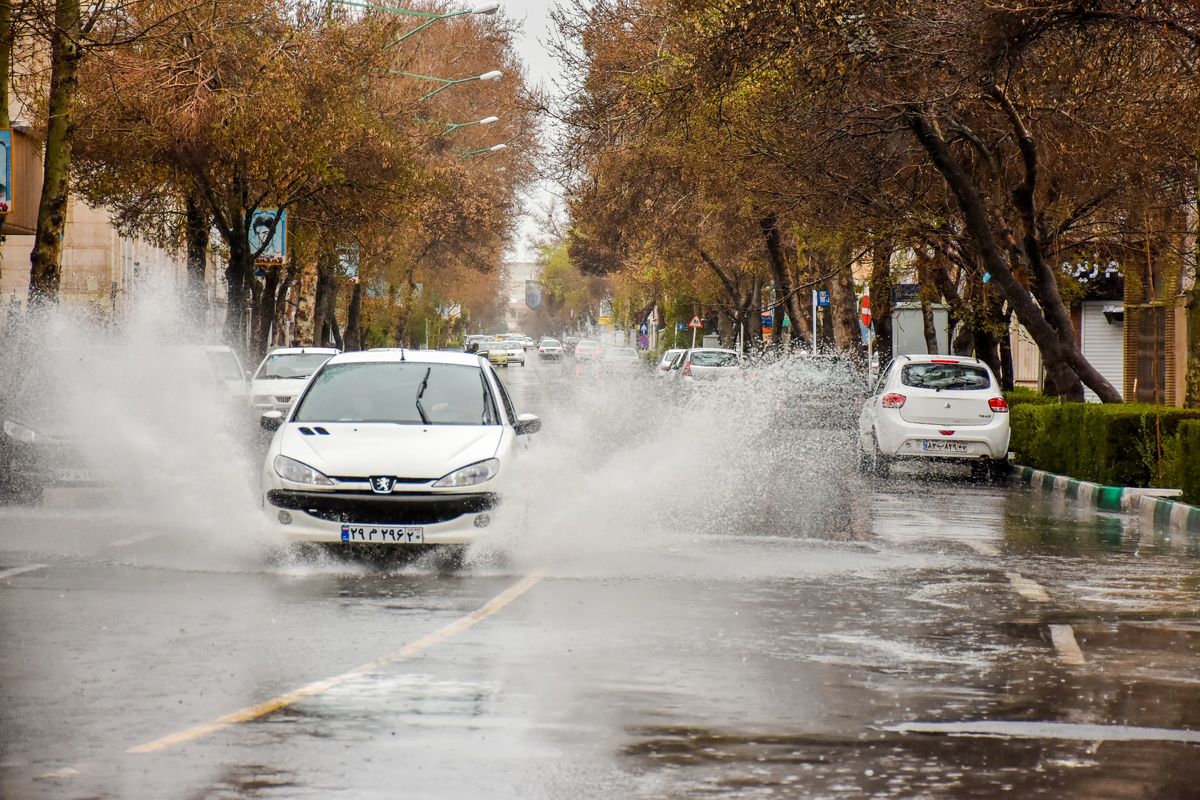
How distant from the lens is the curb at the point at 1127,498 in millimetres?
18395

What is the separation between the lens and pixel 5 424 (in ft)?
62.2

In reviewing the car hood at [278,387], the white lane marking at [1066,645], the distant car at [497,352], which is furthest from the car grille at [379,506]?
the distant car at [497,352]

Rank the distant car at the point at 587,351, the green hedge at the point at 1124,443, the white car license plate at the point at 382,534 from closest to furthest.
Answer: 1. the white car license plate at the point at 382,534
2. the green hedge at the point at 1124,443
3. the distant car at the point at 587,351

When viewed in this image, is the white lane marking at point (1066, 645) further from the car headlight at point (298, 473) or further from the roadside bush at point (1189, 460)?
the roadside bush at point (1189, 460)

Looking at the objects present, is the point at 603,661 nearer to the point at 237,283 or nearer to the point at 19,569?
the point at 19,569

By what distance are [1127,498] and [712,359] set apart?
30.1 metres

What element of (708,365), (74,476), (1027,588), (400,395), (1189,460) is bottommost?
(1027,588)

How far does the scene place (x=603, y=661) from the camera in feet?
29.8

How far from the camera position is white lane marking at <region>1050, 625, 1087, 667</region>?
30.8 ft

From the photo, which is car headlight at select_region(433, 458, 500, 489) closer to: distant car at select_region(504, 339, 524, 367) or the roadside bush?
the roadside bush

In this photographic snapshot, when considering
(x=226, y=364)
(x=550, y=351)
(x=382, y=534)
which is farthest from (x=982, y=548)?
(x=550, y=351)

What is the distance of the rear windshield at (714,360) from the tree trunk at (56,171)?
2651 centimetres

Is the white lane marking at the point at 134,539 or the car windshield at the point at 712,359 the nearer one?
the white lane marking at the point at 134,539

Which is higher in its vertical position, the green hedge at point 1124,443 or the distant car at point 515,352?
the distant car at point 515,352
